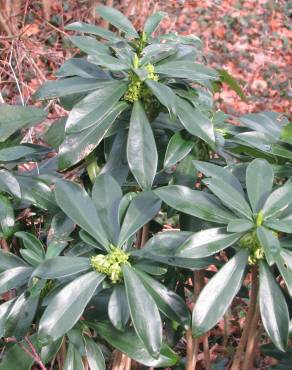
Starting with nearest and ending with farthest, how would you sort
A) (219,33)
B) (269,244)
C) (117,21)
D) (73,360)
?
(269,244) → (73,360) → (117,21) → (219,33)

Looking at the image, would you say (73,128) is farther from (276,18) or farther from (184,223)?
(276,18)

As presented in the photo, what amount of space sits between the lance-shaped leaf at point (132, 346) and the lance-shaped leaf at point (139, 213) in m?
0.20

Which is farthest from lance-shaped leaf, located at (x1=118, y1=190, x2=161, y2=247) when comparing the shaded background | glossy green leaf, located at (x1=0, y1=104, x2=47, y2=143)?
the shaded background

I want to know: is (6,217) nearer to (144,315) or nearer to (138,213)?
(138,213)

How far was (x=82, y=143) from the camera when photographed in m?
1.17

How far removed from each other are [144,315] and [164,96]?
443mm

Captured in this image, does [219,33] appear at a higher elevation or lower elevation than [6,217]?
higher

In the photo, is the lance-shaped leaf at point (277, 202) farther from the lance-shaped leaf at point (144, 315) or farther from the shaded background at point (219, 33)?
the shaded background at point (219, 33)

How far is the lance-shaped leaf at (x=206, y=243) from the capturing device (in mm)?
958

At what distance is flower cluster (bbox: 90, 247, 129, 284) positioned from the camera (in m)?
1.03

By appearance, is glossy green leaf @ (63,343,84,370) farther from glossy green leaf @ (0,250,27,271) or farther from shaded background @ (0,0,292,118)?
shaded background @ (0,0,292,118)

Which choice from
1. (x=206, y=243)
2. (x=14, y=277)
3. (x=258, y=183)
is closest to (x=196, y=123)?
(x=258, y=183)

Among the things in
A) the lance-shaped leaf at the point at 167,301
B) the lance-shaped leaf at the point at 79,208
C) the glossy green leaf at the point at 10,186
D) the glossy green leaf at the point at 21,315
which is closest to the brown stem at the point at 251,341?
the lance-shaped leaf at the point at 167,301

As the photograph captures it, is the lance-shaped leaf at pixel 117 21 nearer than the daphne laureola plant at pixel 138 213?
No
